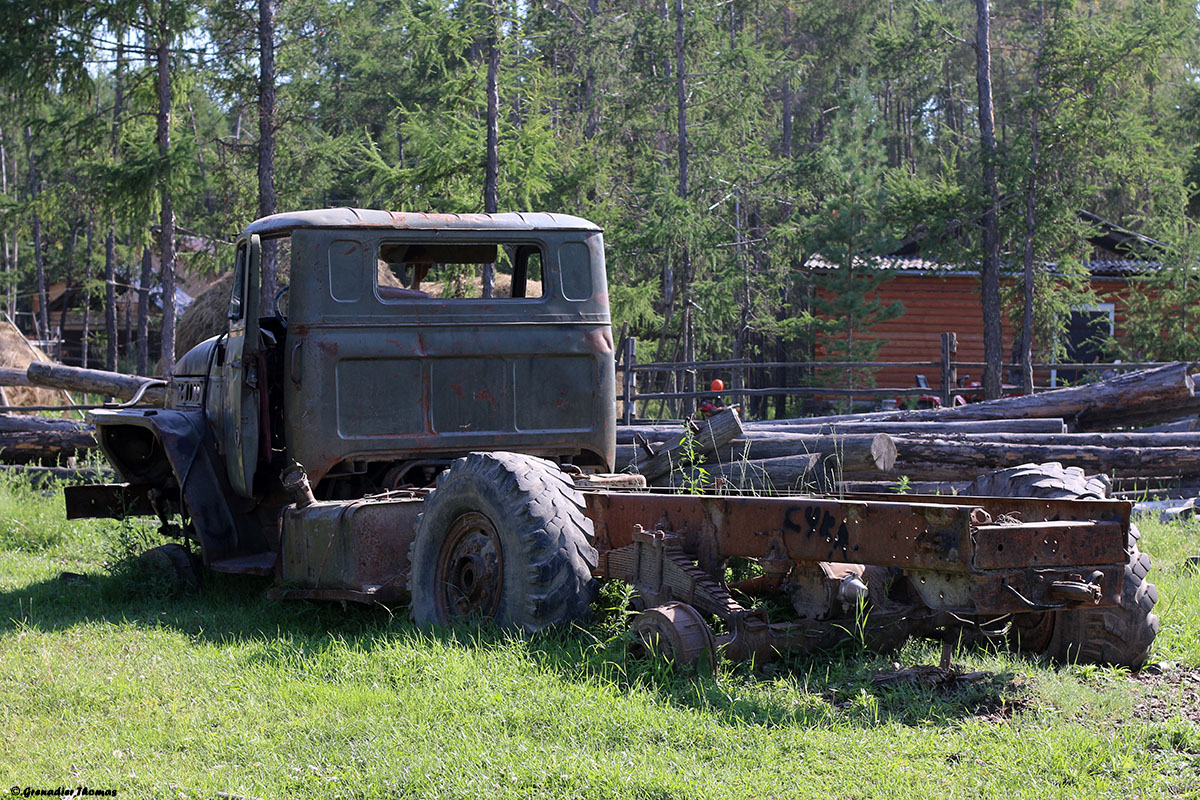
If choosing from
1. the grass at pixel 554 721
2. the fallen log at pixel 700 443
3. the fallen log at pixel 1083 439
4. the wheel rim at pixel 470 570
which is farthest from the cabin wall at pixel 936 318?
the wheel rim at pixel 470 570

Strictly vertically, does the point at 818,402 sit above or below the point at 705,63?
below

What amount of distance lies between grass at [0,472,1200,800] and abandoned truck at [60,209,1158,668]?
0.76 feet

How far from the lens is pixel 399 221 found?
20.9 feet

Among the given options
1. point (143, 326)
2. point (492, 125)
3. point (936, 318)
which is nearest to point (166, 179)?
point (492, 125)

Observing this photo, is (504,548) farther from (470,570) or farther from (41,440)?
(41,440)

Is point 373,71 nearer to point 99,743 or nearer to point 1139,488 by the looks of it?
point 1139,488

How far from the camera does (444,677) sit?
14.3 ft

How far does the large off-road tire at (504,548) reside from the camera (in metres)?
4.84

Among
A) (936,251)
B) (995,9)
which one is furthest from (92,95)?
(995,9)

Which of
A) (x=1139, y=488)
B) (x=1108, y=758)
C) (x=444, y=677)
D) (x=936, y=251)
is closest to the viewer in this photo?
(x=1108, y=758)

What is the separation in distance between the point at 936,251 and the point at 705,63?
23.8 ft

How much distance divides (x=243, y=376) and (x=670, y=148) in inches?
947

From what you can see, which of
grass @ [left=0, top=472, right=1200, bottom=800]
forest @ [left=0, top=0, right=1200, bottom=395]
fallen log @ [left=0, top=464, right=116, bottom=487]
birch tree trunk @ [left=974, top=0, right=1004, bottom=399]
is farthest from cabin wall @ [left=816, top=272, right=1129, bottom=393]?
grass @ [left=0, top=472, right=1200, bottom=800]

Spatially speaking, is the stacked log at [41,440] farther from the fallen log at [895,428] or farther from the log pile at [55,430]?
the fallen log at [895,428]
